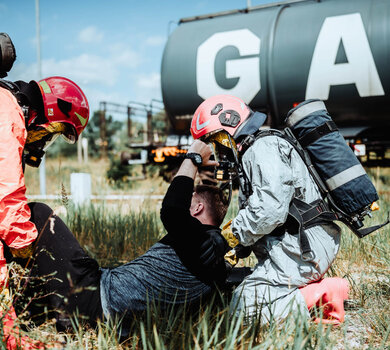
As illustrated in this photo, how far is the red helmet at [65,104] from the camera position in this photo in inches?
108

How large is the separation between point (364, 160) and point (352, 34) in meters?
2.46

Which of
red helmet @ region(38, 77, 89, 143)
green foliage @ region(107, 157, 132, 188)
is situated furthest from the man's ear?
green foliage @ region(107, 157, 132, 188)

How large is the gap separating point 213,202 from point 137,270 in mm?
568

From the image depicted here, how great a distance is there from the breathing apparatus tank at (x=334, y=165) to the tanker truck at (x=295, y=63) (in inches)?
180

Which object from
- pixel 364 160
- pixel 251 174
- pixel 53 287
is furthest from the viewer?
pixel 364 160

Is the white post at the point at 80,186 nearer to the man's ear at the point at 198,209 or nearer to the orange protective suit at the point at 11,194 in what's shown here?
the man's ear at the point at 198,209

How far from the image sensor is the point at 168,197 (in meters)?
2.12

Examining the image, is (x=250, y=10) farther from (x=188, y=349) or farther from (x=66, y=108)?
(x=188, y=349)

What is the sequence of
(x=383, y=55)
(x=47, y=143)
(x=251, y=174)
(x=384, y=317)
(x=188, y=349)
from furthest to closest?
(x=383, y=55), (x=47, y=143), (x=251, y=174), (x=384, y=317), (x=188, y=349)

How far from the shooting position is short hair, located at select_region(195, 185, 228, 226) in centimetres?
238

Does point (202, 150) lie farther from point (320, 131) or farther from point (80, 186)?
point (80, 186)

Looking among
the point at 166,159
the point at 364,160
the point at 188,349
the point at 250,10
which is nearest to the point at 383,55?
the point at 364,160

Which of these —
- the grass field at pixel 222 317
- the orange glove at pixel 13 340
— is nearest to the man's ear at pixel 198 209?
the grass field at pixel 222 317

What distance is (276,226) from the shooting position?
237cm
